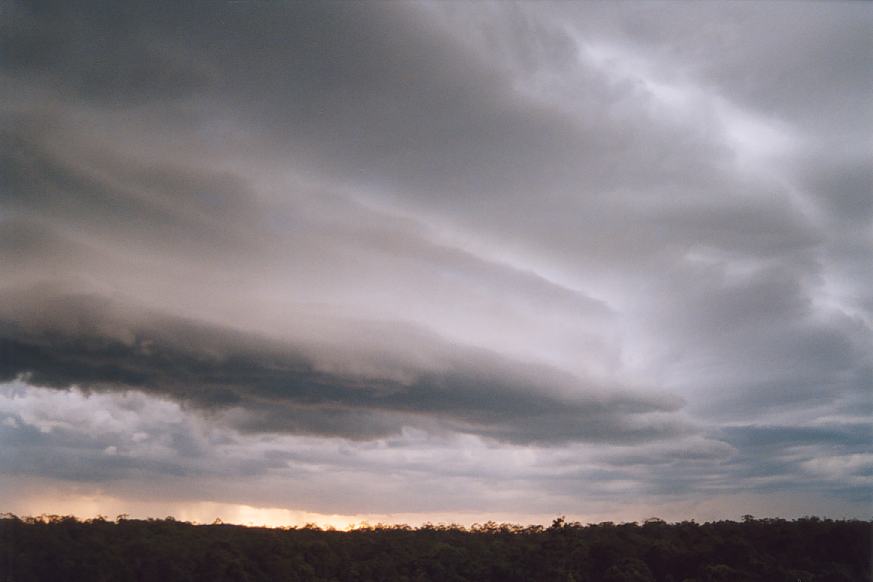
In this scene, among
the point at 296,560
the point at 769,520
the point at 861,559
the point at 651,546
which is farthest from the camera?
the point at 769,520

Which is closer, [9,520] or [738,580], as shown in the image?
[9,520]

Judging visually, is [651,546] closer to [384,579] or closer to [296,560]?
[384,579]

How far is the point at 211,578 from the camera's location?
223 ft

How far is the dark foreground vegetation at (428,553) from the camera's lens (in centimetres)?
6097

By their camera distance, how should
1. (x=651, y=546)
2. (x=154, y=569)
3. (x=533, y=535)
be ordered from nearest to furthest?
(x=154, y=569), (x=651, y=546), (x=533, y=535)

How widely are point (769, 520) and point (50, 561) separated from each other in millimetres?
73340

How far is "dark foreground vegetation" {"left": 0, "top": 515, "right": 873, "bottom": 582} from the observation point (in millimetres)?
60969

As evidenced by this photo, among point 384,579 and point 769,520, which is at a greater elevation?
point 769,520

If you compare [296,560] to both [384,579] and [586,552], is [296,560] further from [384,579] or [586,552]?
[586,552]

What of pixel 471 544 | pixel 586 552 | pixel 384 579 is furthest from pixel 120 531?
pixel 586 552

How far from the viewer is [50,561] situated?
57.9m

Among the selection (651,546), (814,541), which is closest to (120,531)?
(651,546)

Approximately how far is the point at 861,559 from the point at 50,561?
69.4 meters

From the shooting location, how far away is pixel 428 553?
83250mm
